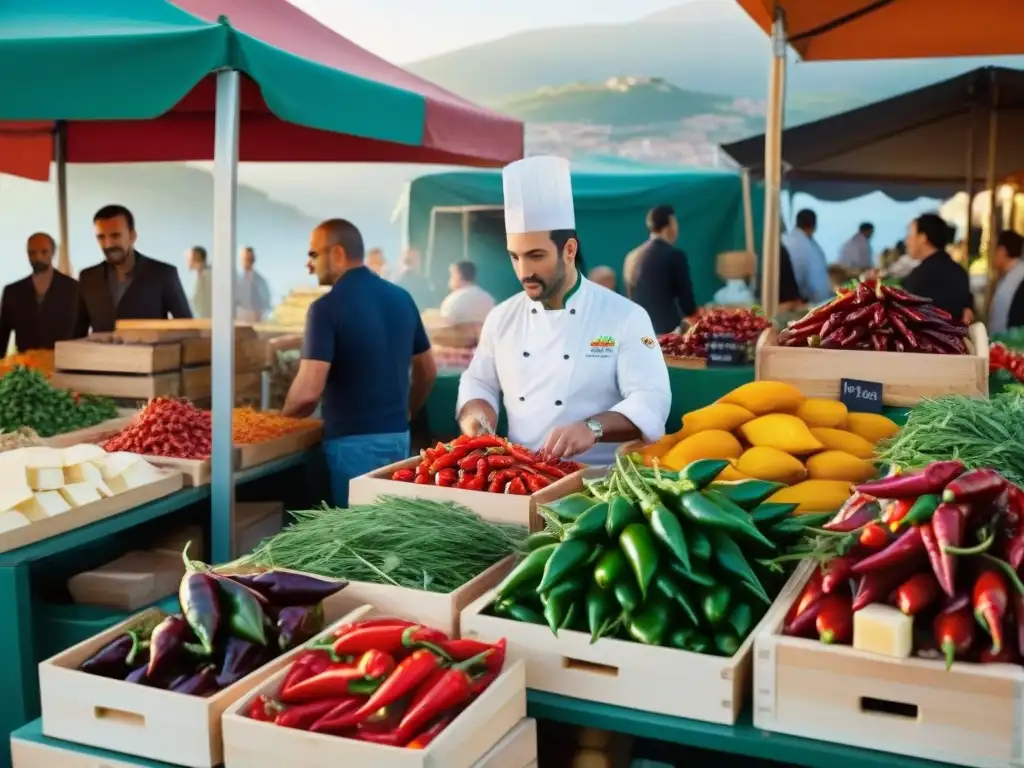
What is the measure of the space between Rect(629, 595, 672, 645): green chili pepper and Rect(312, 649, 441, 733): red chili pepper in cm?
41

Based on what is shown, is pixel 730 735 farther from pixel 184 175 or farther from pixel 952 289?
pixel 184 175

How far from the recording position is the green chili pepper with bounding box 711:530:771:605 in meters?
2.11

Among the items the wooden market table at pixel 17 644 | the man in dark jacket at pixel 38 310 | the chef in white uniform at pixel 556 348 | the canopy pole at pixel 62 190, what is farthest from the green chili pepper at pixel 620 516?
the canopy pole at pixel 62 190

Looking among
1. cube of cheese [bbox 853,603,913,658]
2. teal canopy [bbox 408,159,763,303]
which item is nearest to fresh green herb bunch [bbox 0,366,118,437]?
cube of cheese [bbox 853,603,913,658]

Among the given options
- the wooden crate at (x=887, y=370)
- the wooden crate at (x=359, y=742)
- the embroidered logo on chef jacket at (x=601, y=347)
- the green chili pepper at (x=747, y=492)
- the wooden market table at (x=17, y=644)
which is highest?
the embroidered logo on chef jacket at (x=601, y=347)

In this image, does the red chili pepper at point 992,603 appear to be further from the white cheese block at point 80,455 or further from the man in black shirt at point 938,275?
the man in black shirt at point 938,275

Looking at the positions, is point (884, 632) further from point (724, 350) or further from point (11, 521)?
point (724, 350)

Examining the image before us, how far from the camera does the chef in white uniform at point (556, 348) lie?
3605 mm

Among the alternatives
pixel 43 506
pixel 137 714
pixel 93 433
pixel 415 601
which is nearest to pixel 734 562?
pixel 415 601

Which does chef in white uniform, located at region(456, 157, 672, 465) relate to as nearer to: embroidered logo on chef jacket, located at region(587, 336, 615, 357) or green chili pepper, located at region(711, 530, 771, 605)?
embroidered logo on chef jacket, located at region(587, 336, 615, 357)

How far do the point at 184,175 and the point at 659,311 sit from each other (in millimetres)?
23626

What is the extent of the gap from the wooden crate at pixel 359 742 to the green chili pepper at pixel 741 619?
0.43m

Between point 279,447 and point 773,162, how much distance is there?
11.4 feet

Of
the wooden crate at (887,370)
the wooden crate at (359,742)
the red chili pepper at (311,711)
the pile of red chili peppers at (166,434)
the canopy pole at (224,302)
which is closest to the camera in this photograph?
the wooden crate at (359,742)
